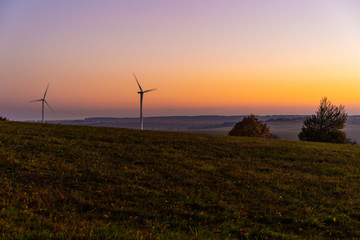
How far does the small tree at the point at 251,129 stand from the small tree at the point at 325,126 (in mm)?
10570

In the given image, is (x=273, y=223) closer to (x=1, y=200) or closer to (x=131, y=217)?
(x=131, y=217)

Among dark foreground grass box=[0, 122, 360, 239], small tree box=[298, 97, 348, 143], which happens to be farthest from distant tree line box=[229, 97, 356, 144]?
dark foreground grass box=[0, 122, 360, 239]

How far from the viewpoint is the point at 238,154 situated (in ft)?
66.2

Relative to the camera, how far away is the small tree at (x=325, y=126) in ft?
185

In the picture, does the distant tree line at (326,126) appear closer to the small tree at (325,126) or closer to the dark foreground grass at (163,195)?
the small tree at (325,126)

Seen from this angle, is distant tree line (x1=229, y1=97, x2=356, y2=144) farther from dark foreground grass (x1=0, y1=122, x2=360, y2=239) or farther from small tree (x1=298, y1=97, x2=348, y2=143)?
dark foreground grass (x1=0, y1=122, x2=360, y2=239)

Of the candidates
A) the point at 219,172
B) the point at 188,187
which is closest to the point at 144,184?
the point at 188,187

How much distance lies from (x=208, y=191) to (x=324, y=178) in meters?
8.09

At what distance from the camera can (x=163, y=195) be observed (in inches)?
398

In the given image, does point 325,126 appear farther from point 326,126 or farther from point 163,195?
point 163,195

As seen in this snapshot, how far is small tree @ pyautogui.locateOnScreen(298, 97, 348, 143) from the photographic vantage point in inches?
2216

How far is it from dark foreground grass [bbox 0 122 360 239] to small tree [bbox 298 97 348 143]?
1706 inches

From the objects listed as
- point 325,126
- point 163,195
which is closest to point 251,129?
point 325,126

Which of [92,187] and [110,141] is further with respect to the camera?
[110,141]
